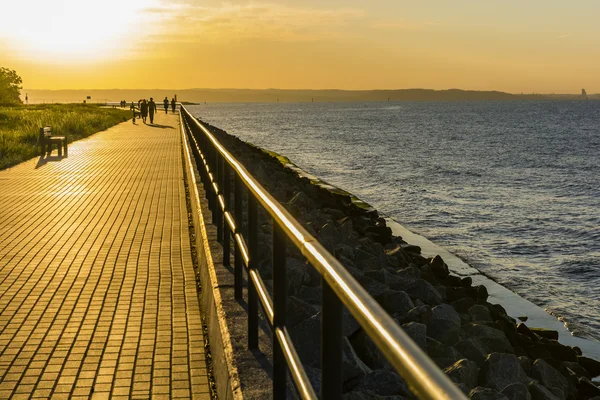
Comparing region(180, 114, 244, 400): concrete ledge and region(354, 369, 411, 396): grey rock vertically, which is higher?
region(180, 114, 244, 400): concrete ledge

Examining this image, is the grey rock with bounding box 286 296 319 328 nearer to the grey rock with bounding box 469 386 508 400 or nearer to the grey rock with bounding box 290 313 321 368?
the grey rock with bounding box 290 313 321 368

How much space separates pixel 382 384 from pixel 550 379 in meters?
3.28

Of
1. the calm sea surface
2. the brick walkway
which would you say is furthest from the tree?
the brick walkway

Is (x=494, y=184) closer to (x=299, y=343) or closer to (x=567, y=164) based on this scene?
(x=567, y=164)

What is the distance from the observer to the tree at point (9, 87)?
121 m

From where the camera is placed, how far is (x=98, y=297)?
704cm

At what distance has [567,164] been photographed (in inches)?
1933

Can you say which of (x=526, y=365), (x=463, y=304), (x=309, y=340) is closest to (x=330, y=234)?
(x=463, y=304)

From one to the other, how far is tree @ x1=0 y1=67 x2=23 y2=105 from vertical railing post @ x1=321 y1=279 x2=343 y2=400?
11640cm

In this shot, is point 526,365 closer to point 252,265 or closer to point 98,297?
point 98,297

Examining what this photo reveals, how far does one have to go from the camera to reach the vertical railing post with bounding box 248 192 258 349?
14.6 ft

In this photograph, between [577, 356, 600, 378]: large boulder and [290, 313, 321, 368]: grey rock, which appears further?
[577, 356, 600, 378]: large boulder

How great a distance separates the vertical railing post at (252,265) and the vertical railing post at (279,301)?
90 centimetres

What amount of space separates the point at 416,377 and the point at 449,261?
15.8 m
